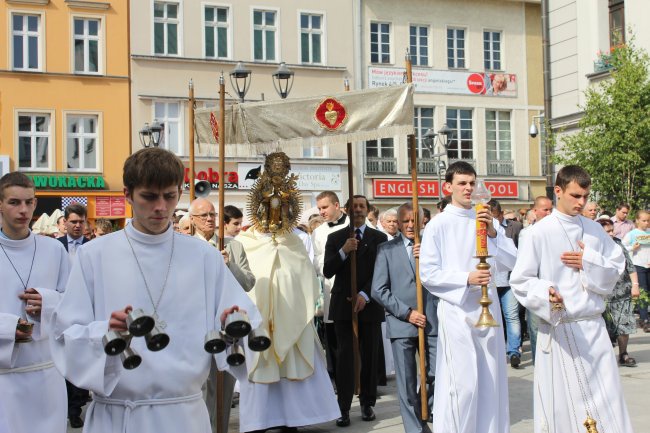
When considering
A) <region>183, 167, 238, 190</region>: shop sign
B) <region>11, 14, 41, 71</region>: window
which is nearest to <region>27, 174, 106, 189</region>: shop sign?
<region>183, 167, 238, 190</region>: shop sign

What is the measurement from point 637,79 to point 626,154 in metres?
1.47

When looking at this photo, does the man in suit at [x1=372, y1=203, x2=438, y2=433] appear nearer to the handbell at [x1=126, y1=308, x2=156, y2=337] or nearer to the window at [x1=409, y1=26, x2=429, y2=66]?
the handbell at [x1=126, y1=308, x2=156, y2=337]

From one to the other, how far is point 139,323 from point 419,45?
3274 cm

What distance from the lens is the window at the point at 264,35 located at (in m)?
32.8

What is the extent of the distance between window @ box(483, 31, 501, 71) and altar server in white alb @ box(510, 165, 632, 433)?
30.4m

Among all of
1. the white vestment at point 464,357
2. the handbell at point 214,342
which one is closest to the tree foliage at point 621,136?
the white vestment at point 464,357

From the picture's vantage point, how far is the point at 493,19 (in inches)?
1438

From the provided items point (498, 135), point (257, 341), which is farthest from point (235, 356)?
point (498, 135)

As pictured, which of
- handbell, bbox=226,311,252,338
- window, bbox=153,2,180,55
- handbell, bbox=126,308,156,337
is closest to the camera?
handbell, bbox=126,308,156,337

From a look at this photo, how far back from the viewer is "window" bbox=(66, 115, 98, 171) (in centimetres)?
3078

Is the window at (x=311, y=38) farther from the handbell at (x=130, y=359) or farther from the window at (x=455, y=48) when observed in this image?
the handbell at (x=130, y=359)

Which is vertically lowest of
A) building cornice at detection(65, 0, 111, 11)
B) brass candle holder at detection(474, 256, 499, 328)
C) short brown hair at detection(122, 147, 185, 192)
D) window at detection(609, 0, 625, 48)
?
brass candle holder at detection(474, 256, 499, 328)

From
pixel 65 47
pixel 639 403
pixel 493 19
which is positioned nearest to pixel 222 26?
pixel 65 47

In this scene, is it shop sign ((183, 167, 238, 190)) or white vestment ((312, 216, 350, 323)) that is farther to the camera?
shop sign ((183, 167, 238, 190))
